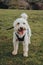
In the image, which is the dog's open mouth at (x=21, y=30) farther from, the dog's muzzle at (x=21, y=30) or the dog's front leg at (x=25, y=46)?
the dog's front leg at (x=25, y=46)

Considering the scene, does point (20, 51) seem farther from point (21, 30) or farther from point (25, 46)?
point (21, 30)

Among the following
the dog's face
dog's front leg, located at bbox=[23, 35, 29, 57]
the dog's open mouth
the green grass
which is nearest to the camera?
the dog's face

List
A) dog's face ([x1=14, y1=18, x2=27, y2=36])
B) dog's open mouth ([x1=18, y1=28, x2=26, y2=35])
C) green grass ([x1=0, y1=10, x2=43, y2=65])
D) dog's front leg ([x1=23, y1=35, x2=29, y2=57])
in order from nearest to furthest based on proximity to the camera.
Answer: dog's face ([x1=14, y1=18, x2=27, y2=36])
dog's open mouth ([x1=18, y1=28, x2=26, y2=35])
green grass ([x1=0, y1=10, x2=43, y2=65])
dog's front leg ([x1=23, y1=35, x2=29, y2=57])

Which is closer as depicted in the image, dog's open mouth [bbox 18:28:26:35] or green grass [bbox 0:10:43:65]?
dog's open mouth [bbox 18:28:26:35]

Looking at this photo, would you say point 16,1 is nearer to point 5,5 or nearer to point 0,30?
point 5,5

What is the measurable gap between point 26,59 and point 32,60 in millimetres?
162

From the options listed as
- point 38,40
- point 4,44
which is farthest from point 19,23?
point 38,40

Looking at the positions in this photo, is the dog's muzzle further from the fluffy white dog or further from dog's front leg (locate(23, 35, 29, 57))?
dog's front leg (locate(23, 35, 29, 57))

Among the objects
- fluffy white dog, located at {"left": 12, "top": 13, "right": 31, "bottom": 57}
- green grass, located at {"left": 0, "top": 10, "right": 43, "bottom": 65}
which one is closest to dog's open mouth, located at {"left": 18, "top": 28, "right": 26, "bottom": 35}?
fluffy white dog, located at {"left": 12, "top": 13, "right": 31, "bottom": 57}

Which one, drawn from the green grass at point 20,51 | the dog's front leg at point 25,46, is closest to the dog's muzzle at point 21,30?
the dog's front leg at point 25,46

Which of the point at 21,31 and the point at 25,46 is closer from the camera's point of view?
the point at 21,31

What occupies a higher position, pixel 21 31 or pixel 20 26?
pixel 20 26

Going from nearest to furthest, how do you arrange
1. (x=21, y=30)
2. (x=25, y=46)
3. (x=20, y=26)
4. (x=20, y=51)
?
(x=20, y=26)
(x=21, y=30)
(x=25, y=46)
(x=20, y=51)

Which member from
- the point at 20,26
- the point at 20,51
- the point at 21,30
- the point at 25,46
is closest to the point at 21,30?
the point at 21,30
